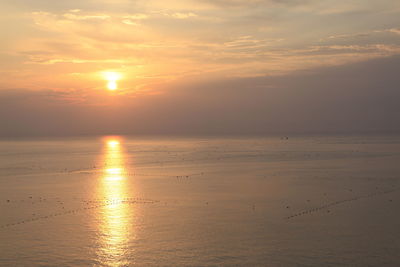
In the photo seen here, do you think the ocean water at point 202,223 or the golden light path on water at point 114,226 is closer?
the ocean water at point 202,223

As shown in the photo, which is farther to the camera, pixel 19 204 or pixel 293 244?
pixel 19 204

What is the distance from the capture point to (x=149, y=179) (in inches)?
2173

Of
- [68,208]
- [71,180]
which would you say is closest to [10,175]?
[71,180]

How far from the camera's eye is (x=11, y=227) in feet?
93.9

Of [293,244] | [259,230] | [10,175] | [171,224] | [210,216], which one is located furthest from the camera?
[10,175]

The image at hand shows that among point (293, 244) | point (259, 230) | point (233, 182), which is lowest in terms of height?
point (233, 182)

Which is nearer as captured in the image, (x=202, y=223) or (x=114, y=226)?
(x=114, y=226)

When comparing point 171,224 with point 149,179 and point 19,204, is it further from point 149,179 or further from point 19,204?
point 149,179

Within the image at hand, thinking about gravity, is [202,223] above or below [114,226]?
above

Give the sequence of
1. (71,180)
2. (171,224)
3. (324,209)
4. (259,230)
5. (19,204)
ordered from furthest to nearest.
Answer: (71,180)
(19,204)
(324,209)
(171,224)
(259,230)

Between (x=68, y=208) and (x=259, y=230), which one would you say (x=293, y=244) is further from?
(x=68, y=208)

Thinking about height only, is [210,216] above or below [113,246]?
below

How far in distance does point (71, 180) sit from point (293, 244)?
37728 mm

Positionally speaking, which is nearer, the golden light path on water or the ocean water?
the ocean water
